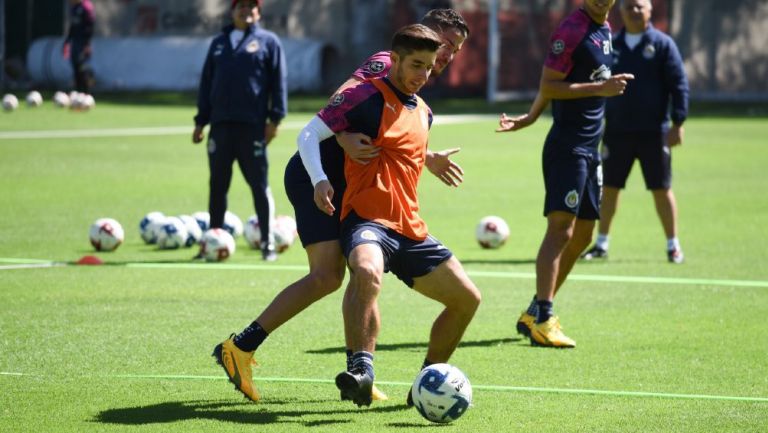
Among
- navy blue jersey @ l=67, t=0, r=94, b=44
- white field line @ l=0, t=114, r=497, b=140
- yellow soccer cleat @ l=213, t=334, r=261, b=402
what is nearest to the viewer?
yellow soccer cleat @ l=213, t=334, r=261, b=402

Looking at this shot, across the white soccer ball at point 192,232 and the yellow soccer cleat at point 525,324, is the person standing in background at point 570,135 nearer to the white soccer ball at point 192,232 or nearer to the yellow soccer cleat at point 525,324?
the yellow soccer cleat at point 525,324

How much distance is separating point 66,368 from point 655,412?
3.38 meters

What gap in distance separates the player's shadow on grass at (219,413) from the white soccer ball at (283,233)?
6.51 meters

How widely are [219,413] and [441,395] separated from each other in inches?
46.1

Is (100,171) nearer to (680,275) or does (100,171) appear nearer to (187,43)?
(680,275)

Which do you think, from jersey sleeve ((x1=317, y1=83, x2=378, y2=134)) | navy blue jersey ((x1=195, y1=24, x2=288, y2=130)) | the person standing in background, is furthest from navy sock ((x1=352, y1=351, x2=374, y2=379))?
navy blue jersey ((x1=195, y1=24, x2=288, y2=130))

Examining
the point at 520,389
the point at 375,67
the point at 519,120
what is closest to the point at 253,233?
the point at 519,120

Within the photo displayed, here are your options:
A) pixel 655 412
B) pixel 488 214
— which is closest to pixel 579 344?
pixel 655 412

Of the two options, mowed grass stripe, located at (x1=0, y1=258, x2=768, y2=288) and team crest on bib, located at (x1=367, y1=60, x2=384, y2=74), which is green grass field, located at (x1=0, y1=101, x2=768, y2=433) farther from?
team crest on bib, located at (x1=367, y1=60, x2=384, y2=74)

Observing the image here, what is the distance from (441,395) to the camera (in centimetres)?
698

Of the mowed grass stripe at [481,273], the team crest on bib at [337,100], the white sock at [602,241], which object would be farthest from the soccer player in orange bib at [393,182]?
the white sock at [602,241]

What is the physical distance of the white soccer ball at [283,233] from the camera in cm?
1405

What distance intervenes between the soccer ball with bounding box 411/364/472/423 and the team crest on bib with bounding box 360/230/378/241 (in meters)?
0.73

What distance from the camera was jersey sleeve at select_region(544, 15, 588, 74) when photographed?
32.2ft
